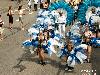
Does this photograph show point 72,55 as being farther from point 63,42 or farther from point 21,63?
point 21,63

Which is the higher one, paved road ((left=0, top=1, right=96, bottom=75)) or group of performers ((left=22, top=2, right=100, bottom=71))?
group of performers ((left=22, top=2, right=100, bottom=71))

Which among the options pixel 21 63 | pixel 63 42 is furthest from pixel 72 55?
pixel 21 63

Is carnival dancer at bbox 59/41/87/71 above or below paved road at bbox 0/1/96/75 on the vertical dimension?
above

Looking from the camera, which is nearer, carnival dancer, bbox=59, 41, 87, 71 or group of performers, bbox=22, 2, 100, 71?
carnival dancer, bbox=59, 41, 87, 71

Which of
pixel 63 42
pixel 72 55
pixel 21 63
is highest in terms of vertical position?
pixel 63 42

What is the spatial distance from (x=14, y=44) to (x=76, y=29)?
19.1 feet

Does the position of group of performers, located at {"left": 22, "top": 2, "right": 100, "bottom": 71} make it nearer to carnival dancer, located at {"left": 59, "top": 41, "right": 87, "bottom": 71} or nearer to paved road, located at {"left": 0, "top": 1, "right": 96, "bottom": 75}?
carnival dancer, located at {"left": 59, "top": 41, "right": 87, "bottom": 71}

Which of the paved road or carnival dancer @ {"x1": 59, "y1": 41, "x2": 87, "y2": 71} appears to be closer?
carnival dancer @ {"x1": 59, "y1": 41, "x2": 87, "y2": 71}

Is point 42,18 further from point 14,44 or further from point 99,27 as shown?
point 99,27

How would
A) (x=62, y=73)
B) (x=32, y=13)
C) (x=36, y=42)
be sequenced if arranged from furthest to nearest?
1. (x=32, y=13)
2. (x=36, y=42)
3. (x=62, y=73)

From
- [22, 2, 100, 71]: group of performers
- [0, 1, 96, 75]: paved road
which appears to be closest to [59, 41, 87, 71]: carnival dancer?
[22, 2, 100, 71]: group of performers

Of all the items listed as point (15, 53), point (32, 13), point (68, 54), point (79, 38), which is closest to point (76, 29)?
point (79, 38)

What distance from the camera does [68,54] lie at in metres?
20.0

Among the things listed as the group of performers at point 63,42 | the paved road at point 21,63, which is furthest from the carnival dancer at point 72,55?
the paved road at point 21,63
